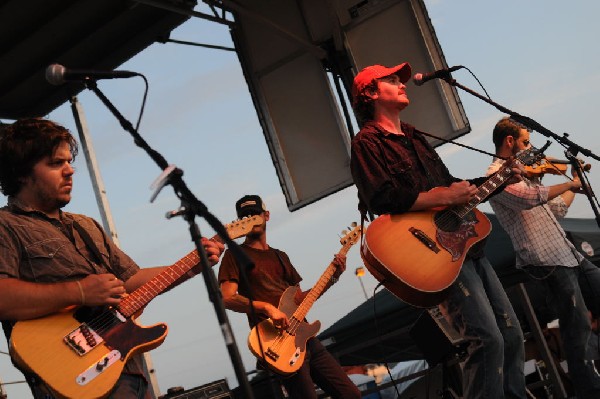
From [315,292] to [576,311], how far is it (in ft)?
6.33

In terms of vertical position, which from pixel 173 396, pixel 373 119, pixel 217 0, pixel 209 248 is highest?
pixel 217 0

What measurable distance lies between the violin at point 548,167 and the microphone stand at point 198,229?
11.1 ft

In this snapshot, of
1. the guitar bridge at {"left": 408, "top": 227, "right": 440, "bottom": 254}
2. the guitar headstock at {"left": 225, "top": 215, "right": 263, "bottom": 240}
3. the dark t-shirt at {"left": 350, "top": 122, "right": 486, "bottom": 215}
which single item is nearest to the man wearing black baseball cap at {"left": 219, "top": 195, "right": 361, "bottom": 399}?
the guitar headstock at {"left": 225, "top": 215, "right": 263, "bottom": 240}

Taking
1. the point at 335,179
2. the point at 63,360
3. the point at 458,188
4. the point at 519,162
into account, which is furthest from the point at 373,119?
the point at 335,179

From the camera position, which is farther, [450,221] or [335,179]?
[335,179]

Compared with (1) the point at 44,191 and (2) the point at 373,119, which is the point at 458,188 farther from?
(1) the point at 44,191

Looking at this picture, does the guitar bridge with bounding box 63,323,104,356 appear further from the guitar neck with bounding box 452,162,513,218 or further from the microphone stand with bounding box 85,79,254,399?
the guitar neck with bounding box 452,162,513,218

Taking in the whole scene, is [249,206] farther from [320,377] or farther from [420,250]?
[420,250]

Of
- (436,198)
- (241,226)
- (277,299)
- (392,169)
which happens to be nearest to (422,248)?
(436,198)

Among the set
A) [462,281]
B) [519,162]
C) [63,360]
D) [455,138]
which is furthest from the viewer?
[455,138]

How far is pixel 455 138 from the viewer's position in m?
7.25

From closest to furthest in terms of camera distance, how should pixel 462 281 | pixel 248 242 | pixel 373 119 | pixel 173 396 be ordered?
pixel 462 281, pixel 373 119, pixel 173 396, pixel 248 242

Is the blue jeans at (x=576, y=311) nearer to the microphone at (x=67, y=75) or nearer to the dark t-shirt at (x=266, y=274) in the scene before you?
the dark t-shirt at (x=266, y=274)

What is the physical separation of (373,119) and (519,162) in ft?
3.40
